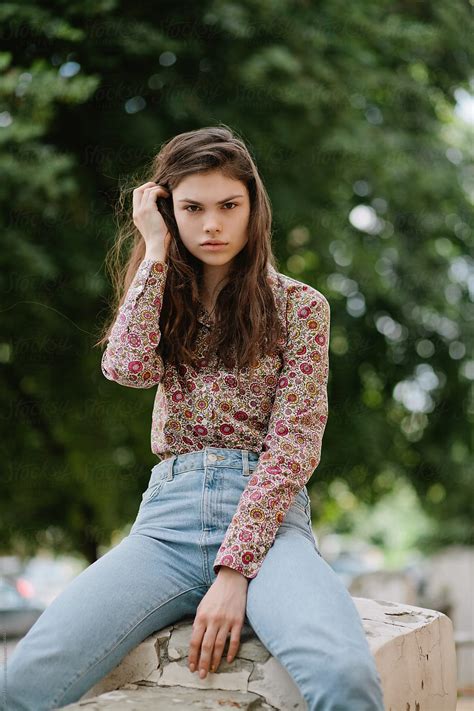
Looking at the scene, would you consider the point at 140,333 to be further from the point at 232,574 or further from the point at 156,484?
the point at 232,574

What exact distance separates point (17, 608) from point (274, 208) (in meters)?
6.86

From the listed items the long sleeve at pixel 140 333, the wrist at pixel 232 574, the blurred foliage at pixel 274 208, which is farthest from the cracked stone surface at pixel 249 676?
the blurred foliage at pixel 274 208

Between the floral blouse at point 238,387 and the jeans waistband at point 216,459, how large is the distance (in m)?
0.03

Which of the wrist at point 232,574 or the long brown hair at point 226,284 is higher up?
the long brown hair at point 226,284

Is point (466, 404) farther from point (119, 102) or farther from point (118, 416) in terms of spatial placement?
point (119, 102)

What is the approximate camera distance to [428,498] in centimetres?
833

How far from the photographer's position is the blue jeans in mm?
1887

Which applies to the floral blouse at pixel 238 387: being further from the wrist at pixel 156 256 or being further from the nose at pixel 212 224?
the nose at pixel 212 224

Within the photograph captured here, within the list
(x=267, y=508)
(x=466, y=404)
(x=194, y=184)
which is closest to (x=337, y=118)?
(x=466, y=404)

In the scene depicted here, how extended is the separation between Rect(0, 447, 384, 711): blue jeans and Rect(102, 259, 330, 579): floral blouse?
0.22 feet

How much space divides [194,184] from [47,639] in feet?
4.10

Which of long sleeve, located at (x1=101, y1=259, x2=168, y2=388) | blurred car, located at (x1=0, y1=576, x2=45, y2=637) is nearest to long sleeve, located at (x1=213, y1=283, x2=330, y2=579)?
long sleeve, located at (x1=101, y1=259, x2=168, y2=388)

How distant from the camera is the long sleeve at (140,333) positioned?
7.75ft

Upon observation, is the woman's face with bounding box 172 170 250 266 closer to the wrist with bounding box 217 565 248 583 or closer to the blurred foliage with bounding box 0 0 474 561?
the wrist with bounding box 217 565 248 583
